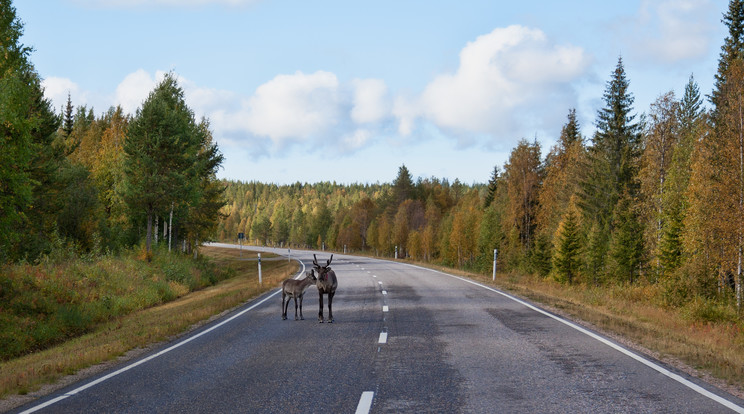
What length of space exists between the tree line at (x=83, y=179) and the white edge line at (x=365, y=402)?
65.1ft

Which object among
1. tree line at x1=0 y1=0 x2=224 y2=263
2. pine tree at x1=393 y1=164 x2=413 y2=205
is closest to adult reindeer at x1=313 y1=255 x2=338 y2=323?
tree line at x1=0 y1=0 x2=224 y2=263

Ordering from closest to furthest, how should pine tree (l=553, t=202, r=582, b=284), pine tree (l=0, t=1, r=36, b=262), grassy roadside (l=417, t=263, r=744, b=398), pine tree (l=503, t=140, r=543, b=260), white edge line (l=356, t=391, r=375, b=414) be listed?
white edge line (l=356, t=391, r=375, b=414)
grassy roadside (l=417, t=263, r=744, b=398)
pine tree (l=0, t=1, r=36, b=262)
pine tree (l=553, t=202, r=582, b=284)
pine tree (l=503, t=140, r=543, b=260)

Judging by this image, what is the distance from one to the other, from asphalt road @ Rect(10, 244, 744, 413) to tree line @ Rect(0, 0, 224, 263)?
52.0 ft

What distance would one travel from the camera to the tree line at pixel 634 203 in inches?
938

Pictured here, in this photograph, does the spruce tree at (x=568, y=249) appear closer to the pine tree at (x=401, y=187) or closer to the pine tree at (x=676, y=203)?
the pine tree at (x=676, y=203)

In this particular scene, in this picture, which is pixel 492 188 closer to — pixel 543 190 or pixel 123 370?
pixel 543 190

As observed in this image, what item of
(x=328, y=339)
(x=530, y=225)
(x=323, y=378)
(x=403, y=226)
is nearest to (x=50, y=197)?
(x=328, y=339)

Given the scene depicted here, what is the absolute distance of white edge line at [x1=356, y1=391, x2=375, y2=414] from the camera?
19.5ft

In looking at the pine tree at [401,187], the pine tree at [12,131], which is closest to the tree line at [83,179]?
the pine tree at [12,131]

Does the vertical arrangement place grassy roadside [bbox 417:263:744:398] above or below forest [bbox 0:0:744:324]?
below

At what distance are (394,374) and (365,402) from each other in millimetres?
1566

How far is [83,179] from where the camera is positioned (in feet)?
134

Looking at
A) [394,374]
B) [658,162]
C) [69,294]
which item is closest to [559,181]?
[658,162]

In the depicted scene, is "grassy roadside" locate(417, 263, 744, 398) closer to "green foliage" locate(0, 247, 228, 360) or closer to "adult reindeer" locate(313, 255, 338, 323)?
"adult reindeer" locate(313, 255, 338, 323)
